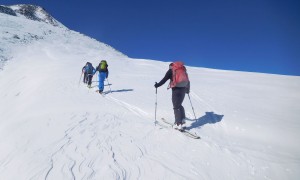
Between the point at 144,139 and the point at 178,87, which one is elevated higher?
the point at 178,87

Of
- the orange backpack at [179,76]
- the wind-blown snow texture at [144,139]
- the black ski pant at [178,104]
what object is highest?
the orange backpack at [179,76]

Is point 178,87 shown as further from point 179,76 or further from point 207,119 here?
point 207,119

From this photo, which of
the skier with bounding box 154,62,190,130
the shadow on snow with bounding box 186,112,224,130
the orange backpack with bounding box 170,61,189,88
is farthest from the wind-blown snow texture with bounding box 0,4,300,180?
the orange backpack with bounding box 170,61,189,88

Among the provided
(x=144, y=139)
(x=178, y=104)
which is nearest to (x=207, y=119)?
(x=178, y=104)

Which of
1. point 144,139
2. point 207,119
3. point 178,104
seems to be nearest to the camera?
point 144,139

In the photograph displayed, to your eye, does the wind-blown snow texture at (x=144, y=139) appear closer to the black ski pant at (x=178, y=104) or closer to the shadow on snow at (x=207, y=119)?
the shadow on snow at (x=207, y=119)

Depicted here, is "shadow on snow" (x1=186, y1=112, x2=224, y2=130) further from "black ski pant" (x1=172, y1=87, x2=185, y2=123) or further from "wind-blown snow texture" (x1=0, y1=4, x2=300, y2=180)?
"black ski pant" (x1=172, y1=87, x2=185, y2=123)

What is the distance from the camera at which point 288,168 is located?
209 inches

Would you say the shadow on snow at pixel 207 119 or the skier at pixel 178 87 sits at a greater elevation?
the skier at pixel 178 87

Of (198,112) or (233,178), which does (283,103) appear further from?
(233,178)

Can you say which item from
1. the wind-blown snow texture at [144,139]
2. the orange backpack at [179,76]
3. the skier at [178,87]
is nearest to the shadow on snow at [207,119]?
the wind-blown snow texture at [144,139]

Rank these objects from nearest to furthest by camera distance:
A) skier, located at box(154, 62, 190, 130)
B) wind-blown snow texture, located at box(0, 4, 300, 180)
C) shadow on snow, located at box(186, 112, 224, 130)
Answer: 1. wind-blown snow texture, located at box(0, 4, 300, 180)
2. skier, located at box(154, 62, 190, 130)
3. shadow on snow, located at box(186, 112, 224, 130)

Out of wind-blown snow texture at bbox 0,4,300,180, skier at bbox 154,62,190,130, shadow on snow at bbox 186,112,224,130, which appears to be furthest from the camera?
shadow on snow at bbox 186,112,224,130

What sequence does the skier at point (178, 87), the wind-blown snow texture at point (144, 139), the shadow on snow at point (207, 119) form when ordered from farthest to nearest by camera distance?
the shadow on snow at point (207, 119) → the skier at point (178, 87) → the wind-blown snow texture at point (144, 139)
